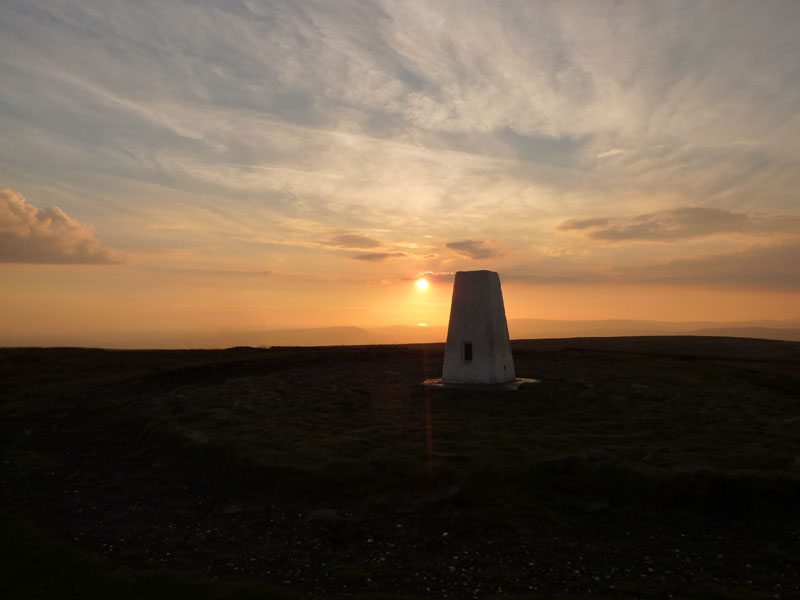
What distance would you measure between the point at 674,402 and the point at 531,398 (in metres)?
4.98

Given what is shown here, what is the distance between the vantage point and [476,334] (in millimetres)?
22328

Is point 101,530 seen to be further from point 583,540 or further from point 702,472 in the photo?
point 702,472

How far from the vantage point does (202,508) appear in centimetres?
1152

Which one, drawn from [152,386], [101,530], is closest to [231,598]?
[101,530]

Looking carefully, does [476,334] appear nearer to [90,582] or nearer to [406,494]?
Answer: [406,494]

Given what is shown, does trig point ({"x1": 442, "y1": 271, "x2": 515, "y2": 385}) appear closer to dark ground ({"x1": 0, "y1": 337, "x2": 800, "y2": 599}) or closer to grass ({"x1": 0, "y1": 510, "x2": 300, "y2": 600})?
dark ground ({"x1": 0, "y1": 337, "x2": 800, "y2": 599})

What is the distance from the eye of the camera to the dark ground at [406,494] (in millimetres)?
8430

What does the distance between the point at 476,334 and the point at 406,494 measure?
11.9 meters

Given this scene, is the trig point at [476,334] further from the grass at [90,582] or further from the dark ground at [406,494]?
the grass at [90,582]

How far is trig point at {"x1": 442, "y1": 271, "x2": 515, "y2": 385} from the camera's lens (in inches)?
873

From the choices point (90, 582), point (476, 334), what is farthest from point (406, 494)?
point (476, 334)

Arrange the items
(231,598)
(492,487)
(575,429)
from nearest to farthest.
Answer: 1. (231,598)
2. (492,487)
3. (575,429)

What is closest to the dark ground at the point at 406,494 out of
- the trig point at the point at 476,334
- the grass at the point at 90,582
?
the grass at the point at 90,582

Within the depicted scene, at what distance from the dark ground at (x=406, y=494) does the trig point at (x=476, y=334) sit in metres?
1.59
